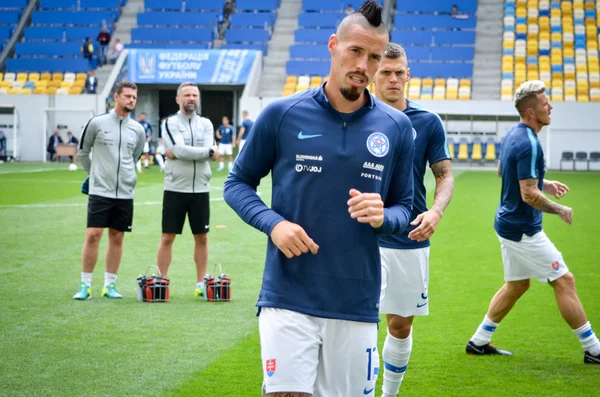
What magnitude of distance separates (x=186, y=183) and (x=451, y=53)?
36.7 meters

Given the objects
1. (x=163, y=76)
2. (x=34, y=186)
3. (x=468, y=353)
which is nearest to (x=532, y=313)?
(x=468, y=353)

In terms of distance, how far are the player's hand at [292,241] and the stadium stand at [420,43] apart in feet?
125

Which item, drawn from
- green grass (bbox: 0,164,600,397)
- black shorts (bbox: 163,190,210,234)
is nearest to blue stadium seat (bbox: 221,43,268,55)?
green grass (bbox: 0,164,600,397)

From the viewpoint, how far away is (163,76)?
4178cm

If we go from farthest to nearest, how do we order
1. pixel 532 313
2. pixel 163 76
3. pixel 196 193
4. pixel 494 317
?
pixel 163 76
pixel 196 193
pixel 532 313
pixel 494 317

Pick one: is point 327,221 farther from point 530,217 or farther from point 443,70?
point 443,70

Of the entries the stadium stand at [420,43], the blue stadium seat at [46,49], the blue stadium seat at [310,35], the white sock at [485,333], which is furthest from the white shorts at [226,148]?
the white sock at [485,333]

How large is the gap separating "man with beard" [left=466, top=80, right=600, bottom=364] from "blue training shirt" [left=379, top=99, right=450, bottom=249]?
5.01ft

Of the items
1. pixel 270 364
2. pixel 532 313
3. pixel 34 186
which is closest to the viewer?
pixel 270 364

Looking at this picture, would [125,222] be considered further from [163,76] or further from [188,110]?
[163,76]

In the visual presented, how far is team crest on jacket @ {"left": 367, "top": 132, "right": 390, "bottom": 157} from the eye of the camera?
3.74m

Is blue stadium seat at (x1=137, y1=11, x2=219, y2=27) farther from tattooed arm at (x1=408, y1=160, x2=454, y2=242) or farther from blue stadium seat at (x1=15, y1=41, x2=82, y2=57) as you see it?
tattooed arm at (x1=408, y1=160, x2=454, y2=242)

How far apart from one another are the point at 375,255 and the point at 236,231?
12089 millimetres

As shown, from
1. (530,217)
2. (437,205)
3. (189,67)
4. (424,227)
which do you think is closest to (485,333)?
(530,217)
